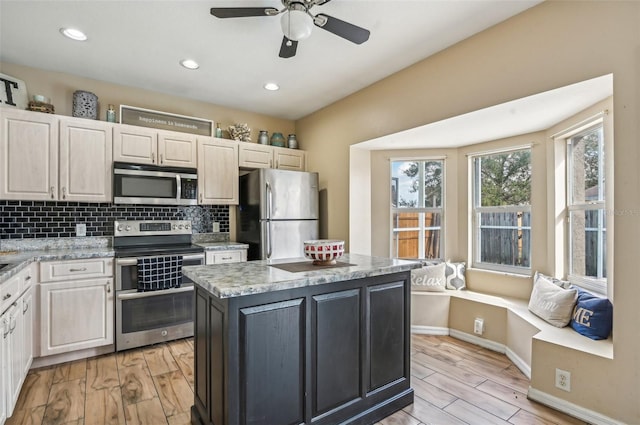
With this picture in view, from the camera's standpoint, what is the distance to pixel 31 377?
2.48 metres

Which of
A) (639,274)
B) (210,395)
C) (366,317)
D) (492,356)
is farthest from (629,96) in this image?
(210,395)

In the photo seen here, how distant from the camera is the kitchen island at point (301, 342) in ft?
4.94

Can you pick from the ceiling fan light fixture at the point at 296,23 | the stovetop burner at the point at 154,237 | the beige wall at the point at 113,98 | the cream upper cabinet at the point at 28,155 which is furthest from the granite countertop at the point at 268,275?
the beige wall at the point at 113,98

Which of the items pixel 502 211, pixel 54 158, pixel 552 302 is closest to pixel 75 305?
pixel 54 158

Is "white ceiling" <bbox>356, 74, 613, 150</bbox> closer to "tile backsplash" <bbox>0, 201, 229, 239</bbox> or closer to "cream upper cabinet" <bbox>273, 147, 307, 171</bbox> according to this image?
"cream upper cabinet" <bbox>273, 147, 307, 171</bbox>

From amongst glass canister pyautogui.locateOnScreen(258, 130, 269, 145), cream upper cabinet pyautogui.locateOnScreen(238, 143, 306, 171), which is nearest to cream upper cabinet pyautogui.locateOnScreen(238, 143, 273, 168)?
cream upper cabinet pyautogui.locateOnScreen(238, 143, 306, 171)

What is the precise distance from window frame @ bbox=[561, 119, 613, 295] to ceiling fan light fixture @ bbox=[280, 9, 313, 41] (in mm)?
2145

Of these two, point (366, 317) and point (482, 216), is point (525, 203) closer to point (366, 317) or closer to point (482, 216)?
point (482, 216)

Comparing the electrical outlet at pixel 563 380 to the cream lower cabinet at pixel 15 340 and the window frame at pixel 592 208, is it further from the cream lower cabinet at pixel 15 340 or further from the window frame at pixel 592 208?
the cream lower cabinet at pixel 15 340

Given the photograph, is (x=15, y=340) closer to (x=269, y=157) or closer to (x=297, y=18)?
(x=297, y=18)

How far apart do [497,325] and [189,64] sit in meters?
3.73

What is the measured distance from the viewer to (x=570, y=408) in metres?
1.98

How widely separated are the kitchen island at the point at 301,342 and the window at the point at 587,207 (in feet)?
5.01

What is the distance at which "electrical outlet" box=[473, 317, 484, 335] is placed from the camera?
3.04 metres
